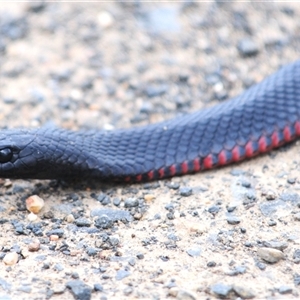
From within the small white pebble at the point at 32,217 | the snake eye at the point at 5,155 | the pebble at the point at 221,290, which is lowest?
the small white pebble at the point at 32,217

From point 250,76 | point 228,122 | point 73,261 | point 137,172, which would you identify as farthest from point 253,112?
point 73,261

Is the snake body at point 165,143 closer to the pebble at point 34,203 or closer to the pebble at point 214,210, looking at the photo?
the pebble at point 34,203

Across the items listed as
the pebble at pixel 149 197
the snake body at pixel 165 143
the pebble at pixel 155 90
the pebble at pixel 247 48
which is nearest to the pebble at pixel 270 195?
the snake body at pixel 165 143

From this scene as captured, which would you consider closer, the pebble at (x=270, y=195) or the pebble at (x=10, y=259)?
the pebble at (x=10, y=259)

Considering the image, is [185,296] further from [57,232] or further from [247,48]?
[247,48]

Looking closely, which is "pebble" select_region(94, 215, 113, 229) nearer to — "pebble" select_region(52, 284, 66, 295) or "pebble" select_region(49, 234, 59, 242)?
"pebble" select_region(49, 234, 59, 242)

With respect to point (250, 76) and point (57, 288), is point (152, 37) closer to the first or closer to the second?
point (250, 76)
